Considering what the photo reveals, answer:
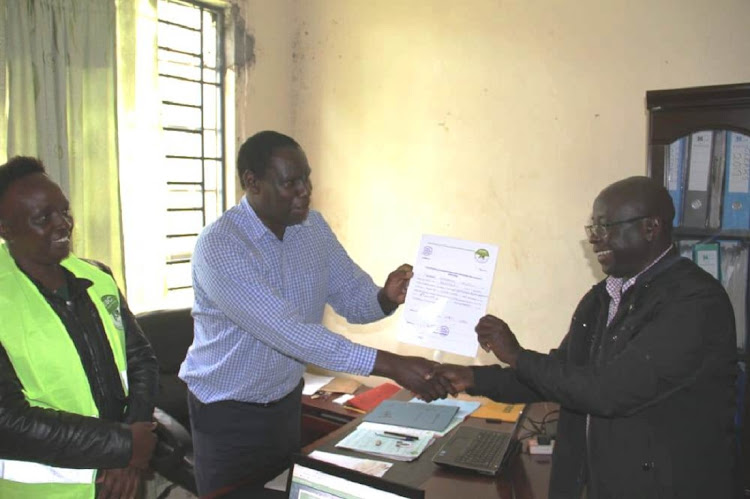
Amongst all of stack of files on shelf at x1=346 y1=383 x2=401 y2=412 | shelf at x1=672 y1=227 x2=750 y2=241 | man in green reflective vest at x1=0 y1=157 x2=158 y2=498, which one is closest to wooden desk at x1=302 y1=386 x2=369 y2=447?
stack of files on shelf at x1=346 y1=383 x2=401 y2=412

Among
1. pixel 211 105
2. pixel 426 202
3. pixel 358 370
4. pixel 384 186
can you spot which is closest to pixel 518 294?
pixel 426 202

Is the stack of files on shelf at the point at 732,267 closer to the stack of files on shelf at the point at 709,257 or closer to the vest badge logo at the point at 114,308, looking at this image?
the stack of files on shelf at the point at 709,257

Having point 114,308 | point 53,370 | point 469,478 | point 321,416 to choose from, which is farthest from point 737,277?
point 53,370

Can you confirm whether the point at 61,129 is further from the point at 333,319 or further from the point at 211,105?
the point at 333,319

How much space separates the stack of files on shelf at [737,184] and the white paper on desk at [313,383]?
2191 mm

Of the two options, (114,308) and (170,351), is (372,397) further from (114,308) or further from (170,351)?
(114,308)

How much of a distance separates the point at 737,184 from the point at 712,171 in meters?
0.10

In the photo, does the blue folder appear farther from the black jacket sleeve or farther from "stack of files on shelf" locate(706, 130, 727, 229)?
the black jacket sleeve

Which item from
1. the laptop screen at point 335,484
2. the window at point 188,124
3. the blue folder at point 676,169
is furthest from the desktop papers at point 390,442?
the window at point 188,124

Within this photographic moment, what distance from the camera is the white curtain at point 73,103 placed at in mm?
2803

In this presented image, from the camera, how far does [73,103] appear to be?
2986 mm

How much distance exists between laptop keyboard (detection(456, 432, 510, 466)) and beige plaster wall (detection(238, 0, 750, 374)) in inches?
48.2

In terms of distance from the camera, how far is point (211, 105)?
3.87 meters

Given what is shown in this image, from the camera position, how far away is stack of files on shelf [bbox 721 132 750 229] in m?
2.26
